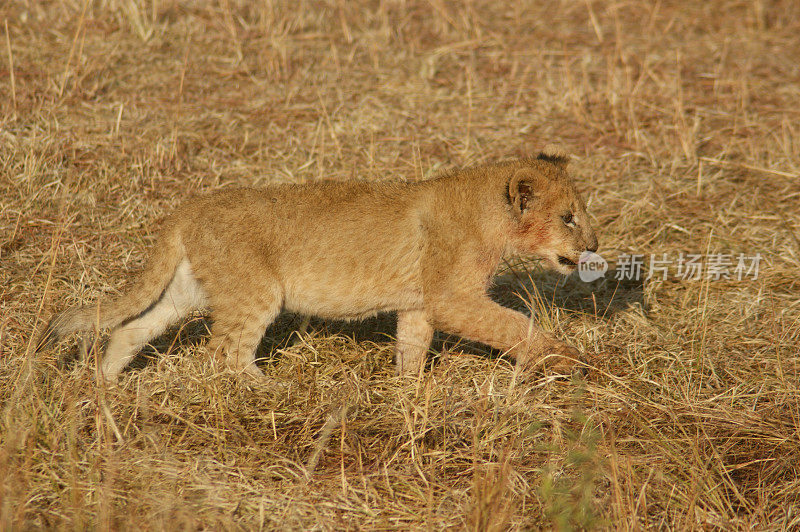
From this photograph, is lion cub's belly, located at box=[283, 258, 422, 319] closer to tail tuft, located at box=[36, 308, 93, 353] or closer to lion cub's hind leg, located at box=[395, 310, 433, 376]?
lion cub's hind leg, located at box=[395, 310, 433, 376]

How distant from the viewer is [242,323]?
5.45 m

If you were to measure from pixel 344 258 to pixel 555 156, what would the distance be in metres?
1.89

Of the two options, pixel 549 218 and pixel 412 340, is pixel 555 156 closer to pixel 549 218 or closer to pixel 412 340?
pixel 549 218

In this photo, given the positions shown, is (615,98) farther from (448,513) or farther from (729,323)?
(448,513)

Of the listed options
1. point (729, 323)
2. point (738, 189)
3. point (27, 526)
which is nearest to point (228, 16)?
point (738, 189)

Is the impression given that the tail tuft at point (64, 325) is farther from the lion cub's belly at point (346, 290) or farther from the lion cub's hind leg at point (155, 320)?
the lion cub's belly at point (346, 290)

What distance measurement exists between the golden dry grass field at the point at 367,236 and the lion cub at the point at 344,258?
302 millimetres

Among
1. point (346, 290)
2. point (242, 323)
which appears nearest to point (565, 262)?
point (346, 290)

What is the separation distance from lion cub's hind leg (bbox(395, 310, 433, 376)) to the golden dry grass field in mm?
171

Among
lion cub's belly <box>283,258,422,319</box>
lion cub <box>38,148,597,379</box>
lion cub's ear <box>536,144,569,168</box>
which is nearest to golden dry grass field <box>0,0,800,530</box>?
lion cub <box>38,148,597,379</box>

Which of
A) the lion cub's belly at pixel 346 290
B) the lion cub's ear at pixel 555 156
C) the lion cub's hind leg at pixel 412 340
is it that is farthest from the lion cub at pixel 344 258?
the lion cub's ear at pixel 555 156

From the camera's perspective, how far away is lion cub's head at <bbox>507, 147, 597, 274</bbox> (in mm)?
5664

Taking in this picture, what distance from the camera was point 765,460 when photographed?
4.93 meters

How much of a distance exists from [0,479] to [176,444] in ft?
3.20
